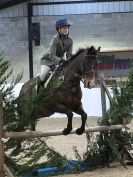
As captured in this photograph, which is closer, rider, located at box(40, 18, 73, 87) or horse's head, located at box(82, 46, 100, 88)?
horse's head, located at box(82, 46, 100, 88)

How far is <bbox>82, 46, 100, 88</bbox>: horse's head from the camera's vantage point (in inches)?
276

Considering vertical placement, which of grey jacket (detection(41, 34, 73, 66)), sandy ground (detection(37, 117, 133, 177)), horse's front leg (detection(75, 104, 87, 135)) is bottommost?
sandy ground (detection(37, 117, 133, 177))

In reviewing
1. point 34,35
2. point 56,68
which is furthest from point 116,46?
point 56,68

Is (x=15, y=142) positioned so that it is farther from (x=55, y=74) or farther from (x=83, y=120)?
(x=55, y=74)

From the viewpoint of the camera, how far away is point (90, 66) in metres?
7.18

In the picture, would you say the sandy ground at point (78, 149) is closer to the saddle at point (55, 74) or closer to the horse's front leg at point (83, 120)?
the horse's front leg at point (83, 120)

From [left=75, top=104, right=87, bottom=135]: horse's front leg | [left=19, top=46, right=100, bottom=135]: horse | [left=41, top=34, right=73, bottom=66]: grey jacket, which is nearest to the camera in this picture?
[left=75, top=104, right=87, bottom=135]: horse's front leg

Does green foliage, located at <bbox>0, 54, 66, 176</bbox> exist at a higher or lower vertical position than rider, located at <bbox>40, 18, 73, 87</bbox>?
lower

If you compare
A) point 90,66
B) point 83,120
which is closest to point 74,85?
point 90,66

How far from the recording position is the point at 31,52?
18328mm

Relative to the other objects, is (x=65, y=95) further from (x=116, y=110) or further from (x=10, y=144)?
(x=10, y=144)

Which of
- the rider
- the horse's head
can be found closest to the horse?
the horse's head

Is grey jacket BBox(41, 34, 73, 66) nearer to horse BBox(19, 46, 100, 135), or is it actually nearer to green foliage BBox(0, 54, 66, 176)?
horse BBox(19, 46, 100, 135)

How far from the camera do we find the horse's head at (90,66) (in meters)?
7.00
